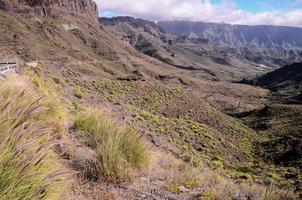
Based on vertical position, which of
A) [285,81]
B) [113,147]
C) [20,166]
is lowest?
[285,81]

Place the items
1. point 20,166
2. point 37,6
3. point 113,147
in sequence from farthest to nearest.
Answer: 1. point 37,6
2. point 113,147
3. point 20,166

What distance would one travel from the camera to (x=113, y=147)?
4914 mm

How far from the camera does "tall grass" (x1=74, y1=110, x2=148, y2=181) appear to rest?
4.84 metres

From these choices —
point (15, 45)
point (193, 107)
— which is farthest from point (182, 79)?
point (193, 107)

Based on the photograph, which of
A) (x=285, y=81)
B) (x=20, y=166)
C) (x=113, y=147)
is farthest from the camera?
(x=285, y=81)

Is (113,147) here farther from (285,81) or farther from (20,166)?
(285,81)

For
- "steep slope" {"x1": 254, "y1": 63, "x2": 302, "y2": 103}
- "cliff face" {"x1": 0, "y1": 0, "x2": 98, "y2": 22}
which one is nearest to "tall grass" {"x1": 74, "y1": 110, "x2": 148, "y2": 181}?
"steep slope" {"x1": 254, "y1": 63, "x2": 302, "y2": 103}

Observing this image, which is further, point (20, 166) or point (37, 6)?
point (37, 6)

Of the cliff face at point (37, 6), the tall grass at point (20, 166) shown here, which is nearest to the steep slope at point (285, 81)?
the cliff face at point (37, 6)

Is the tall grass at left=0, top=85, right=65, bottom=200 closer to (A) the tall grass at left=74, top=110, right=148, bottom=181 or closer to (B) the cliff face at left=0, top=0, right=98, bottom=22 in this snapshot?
(A) the tall grass at left=74, top=110, right=148, bottom=181

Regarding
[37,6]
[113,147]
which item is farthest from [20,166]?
[37,6]

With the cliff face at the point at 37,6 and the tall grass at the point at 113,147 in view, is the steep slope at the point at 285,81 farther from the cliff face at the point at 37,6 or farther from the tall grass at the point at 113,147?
the tall grass at the point at 113,147

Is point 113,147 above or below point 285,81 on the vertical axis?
above

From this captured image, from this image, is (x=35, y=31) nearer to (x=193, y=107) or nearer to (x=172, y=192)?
(x=193, y=107)
